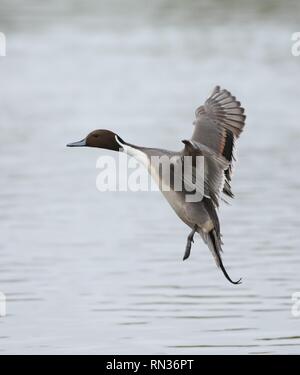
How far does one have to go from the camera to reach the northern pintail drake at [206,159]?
336 inches

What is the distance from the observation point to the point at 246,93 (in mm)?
20797

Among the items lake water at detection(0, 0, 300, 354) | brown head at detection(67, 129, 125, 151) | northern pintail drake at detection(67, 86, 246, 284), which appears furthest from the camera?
lake water at detection(0, 0, 300, 354)

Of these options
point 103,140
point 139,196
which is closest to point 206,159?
point 103,140

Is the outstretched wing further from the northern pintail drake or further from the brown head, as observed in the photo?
the brown head

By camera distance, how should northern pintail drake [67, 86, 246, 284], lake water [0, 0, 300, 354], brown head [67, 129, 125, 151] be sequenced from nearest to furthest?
northern pintail drake [67, 86, 246, 284] < brown head [67, 129, 125, 151] < lake water [0, 0, 300, 354]

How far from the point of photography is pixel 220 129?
9219 millimetres

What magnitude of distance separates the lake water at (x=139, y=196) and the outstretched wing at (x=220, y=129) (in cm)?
113

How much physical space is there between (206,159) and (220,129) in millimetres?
760

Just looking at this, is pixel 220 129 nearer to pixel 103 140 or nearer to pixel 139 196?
pixel 103 140

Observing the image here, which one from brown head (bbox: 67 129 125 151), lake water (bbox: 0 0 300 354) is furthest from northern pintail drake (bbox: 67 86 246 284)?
lake water (bbox: 0 0 300 354)

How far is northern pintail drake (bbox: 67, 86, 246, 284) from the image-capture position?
8.54 metres

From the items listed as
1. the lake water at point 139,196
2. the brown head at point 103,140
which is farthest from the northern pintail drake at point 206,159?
the lake water at point 139,196

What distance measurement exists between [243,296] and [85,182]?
5.11m

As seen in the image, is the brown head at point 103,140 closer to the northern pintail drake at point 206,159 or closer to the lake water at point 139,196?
the northern pintail drake at point 206,159
